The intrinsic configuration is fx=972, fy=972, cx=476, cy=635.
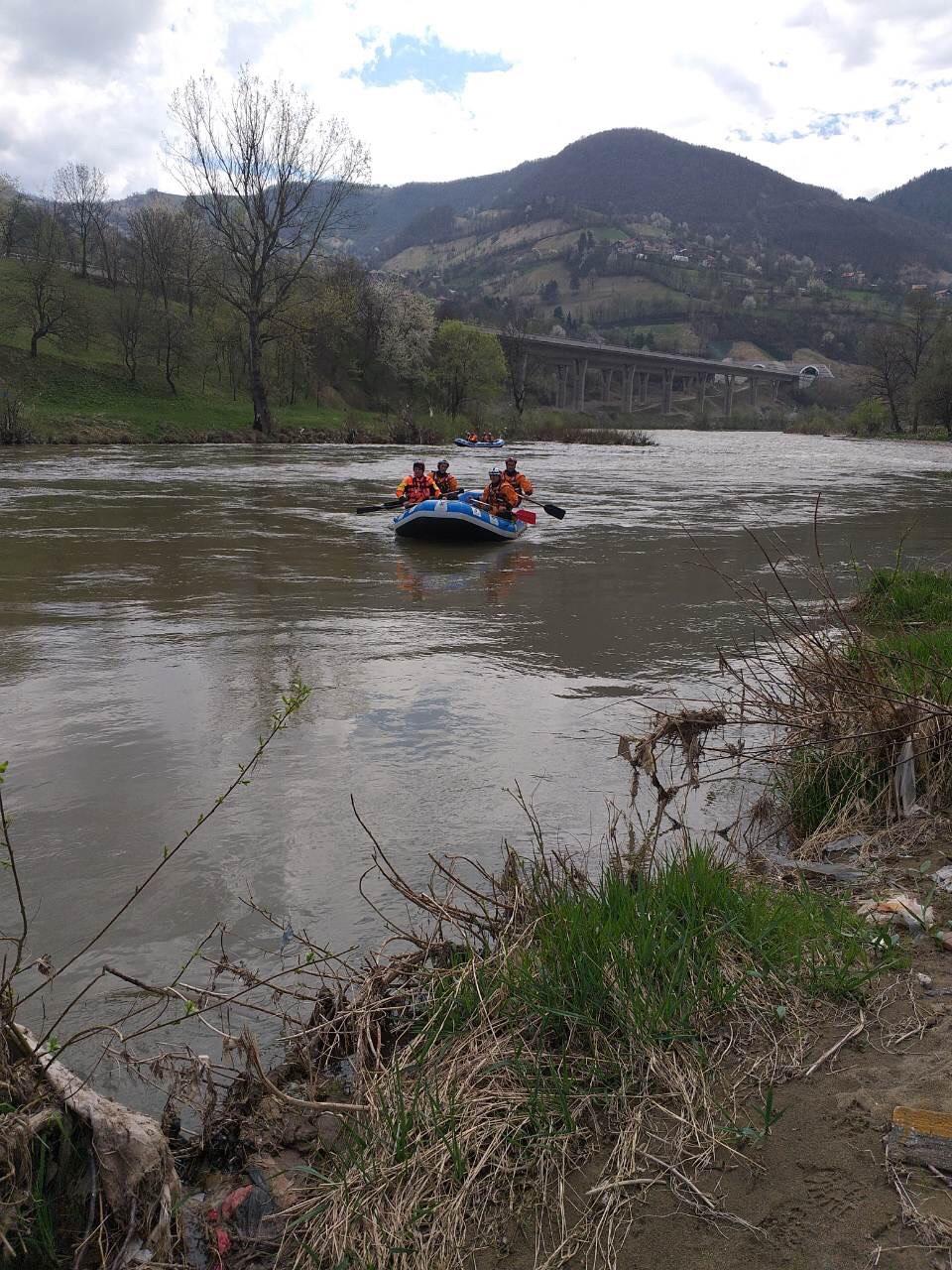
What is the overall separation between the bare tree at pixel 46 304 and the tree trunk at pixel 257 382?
34.7 feet

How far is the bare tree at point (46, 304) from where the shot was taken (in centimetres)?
4512

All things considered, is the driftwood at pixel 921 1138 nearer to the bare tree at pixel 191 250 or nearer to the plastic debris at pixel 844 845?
the plastic debris at pixel 844 845

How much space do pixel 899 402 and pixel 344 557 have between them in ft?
234

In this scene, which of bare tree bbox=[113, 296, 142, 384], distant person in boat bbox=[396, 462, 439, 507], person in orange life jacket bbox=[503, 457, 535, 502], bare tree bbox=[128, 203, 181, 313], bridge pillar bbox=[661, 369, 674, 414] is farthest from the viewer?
bridge pillar bbox=[661, 369, 674, 414]

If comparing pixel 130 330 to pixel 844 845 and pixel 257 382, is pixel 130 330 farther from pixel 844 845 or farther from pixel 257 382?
pixel 844 845

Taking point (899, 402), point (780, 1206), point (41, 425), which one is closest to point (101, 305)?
point (41, 425)

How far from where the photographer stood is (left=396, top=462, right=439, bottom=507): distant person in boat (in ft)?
57.9

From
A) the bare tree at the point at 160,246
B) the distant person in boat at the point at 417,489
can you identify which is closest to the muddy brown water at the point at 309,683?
the distant person in boat at the point at 417,489

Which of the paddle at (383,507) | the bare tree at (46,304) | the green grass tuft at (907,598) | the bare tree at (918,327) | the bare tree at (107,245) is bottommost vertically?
the green grass tuft at (907,598)

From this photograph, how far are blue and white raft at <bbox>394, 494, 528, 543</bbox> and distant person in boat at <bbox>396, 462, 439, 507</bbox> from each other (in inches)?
40.3

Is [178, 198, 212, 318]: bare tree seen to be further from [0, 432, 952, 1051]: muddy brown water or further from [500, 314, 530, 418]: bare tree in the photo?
[0, 432, 952, 1051]: muddy brown water

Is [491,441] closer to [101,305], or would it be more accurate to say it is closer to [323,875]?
[101,305]

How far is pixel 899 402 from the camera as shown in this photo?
2936 inches

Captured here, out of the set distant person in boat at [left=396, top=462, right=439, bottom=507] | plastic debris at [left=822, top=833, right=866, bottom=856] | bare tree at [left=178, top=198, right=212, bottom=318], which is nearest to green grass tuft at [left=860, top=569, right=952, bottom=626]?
plastic debris at [left=822, top=833, right=866, bottom=856]
